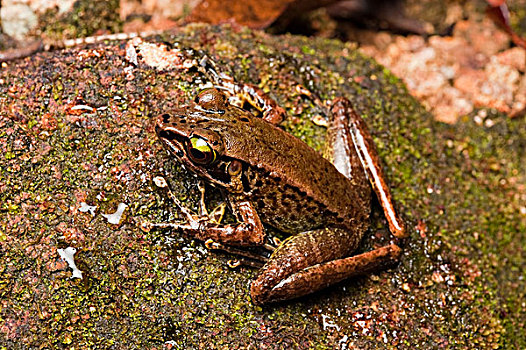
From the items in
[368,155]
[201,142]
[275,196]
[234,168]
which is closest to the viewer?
[201,142]

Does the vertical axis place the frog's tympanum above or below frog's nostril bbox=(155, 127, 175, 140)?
below

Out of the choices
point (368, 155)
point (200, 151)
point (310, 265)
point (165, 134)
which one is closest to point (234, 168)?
point (200, 151)

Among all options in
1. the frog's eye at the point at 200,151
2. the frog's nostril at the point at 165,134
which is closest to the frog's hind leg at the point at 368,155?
the frog's eye at the point at 200,151

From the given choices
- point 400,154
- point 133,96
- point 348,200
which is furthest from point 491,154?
point 133,96

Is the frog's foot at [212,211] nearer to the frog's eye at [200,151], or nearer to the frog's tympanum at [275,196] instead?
the frog's tympanum at [275,196]

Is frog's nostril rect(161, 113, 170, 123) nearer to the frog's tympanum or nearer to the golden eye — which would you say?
the frog's tympanum

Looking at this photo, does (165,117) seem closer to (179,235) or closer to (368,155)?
(179,235)

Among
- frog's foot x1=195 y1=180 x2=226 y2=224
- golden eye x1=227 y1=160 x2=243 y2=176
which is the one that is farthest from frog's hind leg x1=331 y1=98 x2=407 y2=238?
frog's foot x1=195 y1=180 x2=226 y2=224

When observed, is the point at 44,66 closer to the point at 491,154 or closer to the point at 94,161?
the point at 94,161
